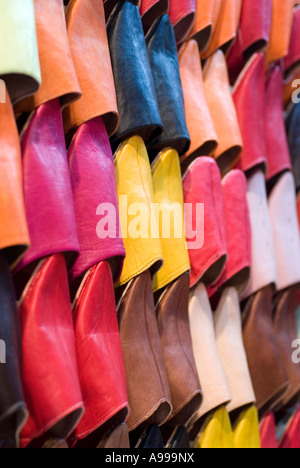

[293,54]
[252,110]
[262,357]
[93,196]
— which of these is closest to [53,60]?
[93,196]

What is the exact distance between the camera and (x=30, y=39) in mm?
800

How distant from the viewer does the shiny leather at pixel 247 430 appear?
3.53ft

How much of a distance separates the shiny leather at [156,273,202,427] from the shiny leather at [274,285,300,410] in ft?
0.96

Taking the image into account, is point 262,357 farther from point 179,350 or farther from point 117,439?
point 117,439

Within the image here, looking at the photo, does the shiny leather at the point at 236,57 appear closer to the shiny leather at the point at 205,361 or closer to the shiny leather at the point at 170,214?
the shiny leather at the point at 170,214

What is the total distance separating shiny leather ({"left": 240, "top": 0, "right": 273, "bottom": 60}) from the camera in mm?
1258

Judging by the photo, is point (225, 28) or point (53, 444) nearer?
point (53, 444)

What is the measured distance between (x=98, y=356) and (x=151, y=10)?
593 millimetres

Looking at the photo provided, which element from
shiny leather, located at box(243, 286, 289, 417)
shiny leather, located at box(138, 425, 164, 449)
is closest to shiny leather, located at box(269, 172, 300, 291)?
shiny leather, located at box(243, 286, 289, 417)

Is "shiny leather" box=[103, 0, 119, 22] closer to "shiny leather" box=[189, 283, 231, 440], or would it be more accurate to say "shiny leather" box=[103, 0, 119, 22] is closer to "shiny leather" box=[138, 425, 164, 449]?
"shiny leather" box=[189, 283, 231, 440]

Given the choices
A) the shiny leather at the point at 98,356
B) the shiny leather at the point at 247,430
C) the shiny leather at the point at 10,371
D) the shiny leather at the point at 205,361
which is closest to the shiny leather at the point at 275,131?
the shiny leather at the point at 205,361

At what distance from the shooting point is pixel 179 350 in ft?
3.17

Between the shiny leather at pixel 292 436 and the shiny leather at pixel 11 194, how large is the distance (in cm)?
72
